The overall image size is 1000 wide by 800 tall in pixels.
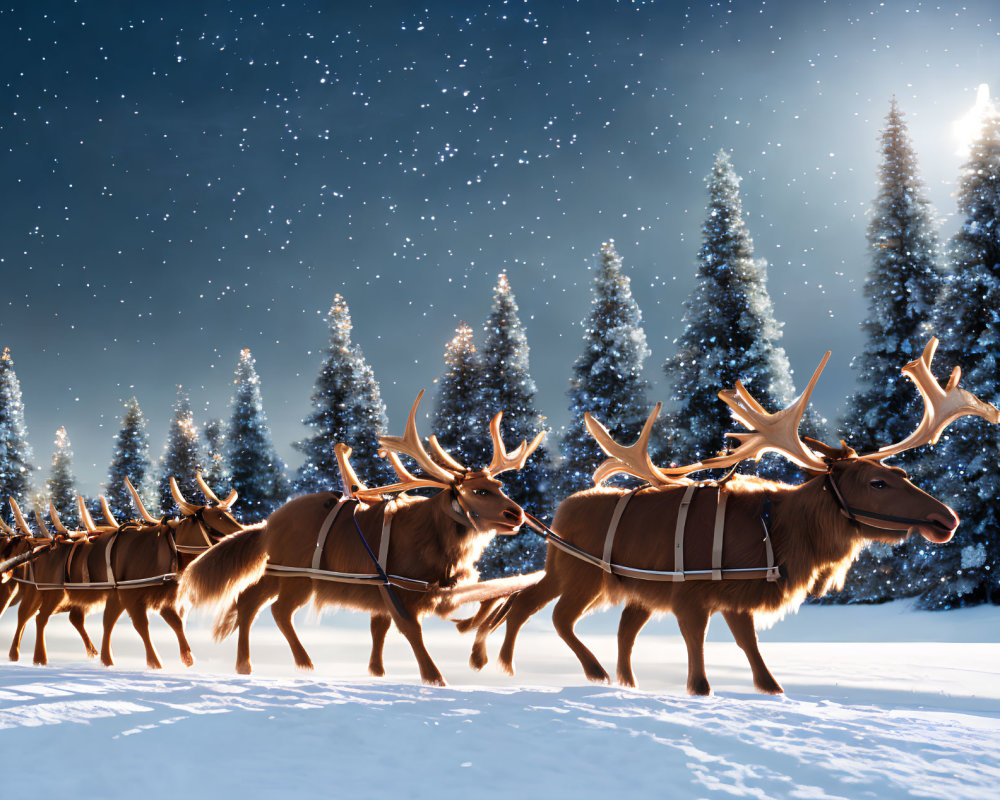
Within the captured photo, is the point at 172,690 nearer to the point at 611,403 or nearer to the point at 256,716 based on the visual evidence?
the point at 256,716

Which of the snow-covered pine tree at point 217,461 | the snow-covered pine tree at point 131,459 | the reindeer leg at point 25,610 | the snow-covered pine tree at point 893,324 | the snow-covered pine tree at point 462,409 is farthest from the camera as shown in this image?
the snow-covered pine tree at point 131,459

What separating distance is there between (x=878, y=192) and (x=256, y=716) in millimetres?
16938

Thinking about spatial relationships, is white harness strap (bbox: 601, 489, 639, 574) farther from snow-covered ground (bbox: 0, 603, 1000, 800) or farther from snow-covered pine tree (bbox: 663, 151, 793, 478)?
snow-covered pine tree (bbox: 663, 151, 793, 478)

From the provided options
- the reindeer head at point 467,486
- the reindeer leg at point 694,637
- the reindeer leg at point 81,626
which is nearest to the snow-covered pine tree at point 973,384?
the reindeer leg at point 694,637

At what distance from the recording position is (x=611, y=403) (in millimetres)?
18719

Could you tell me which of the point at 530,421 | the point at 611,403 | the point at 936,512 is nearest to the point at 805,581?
the point at 936,512

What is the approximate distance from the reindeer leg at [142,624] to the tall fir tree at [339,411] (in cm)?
1279

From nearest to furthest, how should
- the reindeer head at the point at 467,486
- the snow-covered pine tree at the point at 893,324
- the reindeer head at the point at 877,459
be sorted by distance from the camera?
the reindeer head at the point at 877,459, the reindeer head at the point at 467,486, the snow-covered pine tree at the point at 893,324

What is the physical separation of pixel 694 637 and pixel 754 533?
82 centimetres

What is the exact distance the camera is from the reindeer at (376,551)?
19.2 ft

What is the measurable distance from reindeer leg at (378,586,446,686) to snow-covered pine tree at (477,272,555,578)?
42.0ft

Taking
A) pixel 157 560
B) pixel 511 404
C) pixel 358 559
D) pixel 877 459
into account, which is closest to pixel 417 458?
pixel 358 559

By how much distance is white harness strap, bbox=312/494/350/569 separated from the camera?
622cm

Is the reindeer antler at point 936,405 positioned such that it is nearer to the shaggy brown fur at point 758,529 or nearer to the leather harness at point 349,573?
the shaggy brown fur at point 758,529
